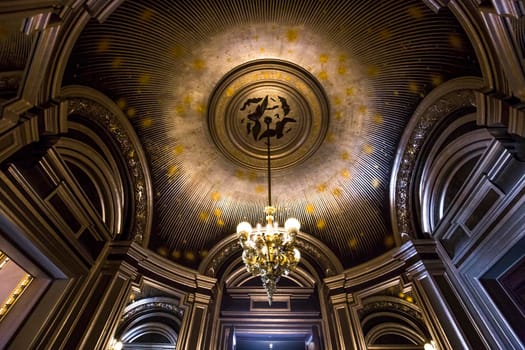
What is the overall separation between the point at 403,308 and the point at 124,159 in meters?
6.37

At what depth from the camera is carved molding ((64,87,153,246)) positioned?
17.8ft

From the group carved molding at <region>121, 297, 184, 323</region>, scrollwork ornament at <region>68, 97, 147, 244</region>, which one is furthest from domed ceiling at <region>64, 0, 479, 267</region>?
→ carved molding at <region>121, 297, 184, 323</region>

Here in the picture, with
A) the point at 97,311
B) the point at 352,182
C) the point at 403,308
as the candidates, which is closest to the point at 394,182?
the point at 352,182

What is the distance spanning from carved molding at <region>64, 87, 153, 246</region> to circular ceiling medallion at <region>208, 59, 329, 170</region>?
160 cm

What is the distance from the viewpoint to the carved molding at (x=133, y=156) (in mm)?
5438

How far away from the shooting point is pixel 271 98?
668 cm

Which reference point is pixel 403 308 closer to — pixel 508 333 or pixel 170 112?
pixel 508 333

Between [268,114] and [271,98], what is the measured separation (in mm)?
349

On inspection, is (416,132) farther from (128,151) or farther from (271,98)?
(128,151)

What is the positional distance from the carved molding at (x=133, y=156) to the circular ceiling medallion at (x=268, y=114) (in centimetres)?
160

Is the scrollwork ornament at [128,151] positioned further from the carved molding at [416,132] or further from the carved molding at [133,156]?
the carved molding at [416,132]

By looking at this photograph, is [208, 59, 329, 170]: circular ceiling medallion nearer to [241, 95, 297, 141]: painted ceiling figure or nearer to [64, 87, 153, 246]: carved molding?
[241, 95, 297, 141]: painted ceiling figure

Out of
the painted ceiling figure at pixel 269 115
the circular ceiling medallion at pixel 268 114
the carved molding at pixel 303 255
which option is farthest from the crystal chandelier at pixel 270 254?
the painted ceiling figure at pixel 269 115

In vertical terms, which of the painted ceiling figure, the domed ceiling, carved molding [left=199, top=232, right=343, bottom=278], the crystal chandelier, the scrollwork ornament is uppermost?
the painted ceiling figure
